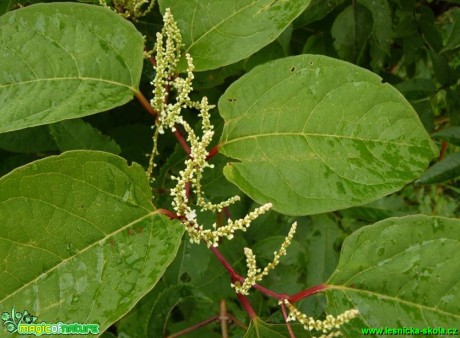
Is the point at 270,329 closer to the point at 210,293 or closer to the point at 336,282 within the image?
the point at 336,282

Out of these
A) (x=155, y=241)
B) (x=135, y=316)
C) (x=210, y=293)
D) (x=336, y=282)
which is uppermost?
(x=155, y=241)

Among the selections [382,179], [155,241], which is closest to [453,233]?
[382,179]

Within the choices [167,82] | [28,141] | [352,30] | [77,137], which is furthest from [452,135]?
[28,141]

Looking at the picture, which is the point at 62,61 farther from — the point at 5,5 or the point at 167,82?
the point at 5,5

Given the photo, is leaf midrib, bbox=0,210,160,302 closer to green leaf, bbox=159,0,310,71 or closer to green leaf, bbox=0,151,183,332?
→ green leaf, bbox=0,151,183,332

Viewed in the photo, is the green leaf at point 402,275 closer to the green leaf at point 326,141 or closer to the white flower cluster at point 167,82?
the green leaf at point 326,141

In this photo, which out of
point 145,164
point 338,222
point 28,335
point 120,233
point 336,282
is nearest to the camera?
point 28,335
